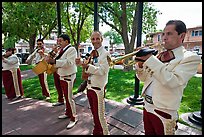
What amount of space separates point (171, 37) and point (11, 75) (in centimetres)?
524

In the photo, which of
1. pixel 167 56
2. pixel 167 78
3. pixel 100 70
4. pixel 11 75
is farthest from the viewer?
pixel 11 75

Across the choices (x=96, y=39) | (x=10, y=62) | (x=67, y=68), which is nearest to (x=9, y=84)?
(x=10, y=62)

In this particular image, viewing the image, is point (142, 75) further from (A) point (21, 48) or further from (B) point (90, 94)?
(A) point (21, 48)

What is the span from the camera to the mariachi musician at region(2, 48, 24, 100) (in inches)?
213

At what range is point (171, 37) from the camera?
5.45 ft

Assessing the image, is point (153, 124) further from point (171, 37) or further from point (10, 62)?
point (10, 62)

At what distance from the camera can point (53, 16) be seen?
586 inches

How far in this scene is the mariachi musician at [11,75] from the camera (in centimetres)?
542

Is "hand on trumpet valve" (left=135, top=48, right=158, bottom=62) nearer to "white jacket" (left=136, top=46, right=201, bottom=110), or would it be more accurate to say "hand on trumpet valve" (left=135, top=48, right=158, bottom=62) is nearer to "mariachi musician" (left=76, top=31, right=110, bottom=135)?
"white jacket" (left=136, top=46, right=201, bottom=110)

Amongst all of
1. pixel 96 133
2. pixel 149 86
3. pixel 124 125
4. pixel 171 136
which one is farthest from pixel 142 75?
pixel 124 125

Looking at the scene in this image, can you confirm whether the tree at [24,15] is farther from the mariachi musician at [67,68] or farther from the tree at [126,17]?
the mariachi musician at [67,68]

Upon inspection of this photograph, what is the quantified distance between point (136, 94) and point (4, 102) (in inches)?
151

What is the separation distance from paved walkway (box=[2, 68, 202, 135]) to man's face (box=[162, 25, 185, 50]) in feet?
6.98

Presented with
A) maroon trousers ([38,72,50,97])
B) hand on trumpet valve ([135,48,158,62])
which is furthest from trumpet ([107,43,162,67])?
maroon trousers ([38,72,50,97])
